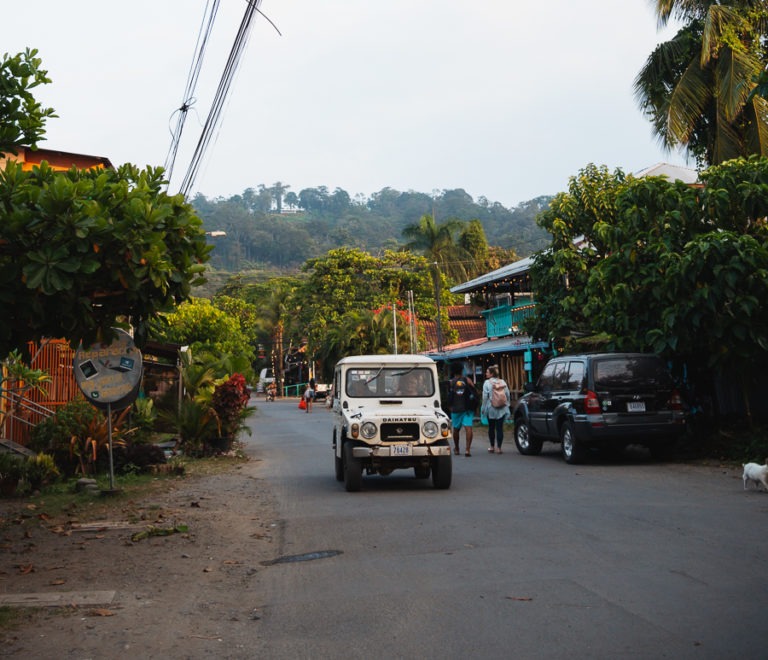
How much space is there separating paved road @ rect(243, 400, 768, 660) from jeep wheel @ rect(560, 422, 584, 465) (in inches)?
102

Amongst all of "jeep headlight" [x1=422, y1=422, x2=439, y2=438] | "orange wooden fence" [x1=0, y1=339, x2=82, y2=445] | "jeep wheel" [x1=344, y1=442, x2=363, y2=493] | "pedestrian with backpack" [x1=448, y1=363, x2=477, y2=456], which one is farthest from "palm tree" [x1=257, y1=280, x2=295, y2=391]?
"jeep headlight" [x1=422, y1=422, x2=439, y2=438]

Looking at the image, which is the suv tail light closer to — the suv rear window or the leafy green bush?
the suv rear window

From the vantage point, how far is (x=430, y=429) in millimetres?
13172

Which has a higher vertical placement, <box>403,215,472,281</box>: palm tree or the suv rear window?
<box>403,215,472,281</box>: palm tree

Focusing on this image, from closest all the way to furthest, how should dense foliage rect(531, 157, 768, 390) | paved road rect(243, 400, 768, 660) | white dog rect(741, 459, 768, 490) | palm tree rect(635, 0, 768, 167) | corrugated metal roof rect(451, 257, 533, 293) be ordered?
paved road rect(243, 400, 768, 660) < white dog rect(741, 459, 768, 490) < dense foliage rect(531, 157, 768, 390) < palm tree rect(635, 0, 768, 167) < corrugated metal roof rect(451, 257, 533, 293)

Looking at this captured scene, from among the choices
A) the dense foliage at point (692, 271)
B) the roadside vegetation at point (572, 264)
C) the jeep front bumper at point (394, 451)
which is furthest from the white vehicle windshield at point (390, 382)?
the dense foliage at point (692, 271)

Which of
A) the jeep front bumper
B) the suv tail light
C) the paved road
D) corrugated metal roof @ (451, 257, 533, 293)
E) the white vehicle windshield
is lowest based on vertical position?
the paved road

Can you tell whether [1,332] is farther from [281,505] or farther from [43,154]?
[43,154]

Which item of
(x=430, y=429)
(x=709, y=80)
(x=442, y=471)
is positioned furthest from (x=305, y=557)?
(x=709, y=80)

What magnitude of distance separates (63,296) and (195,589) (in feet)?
9.03

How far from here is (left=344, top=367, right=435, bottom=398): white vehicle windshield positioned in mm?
14273

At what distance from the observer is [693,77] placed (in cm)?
2308

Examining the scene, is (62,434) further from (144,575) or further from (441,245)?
(441,245)

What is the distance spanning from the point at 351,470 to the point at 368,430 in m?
0.67
